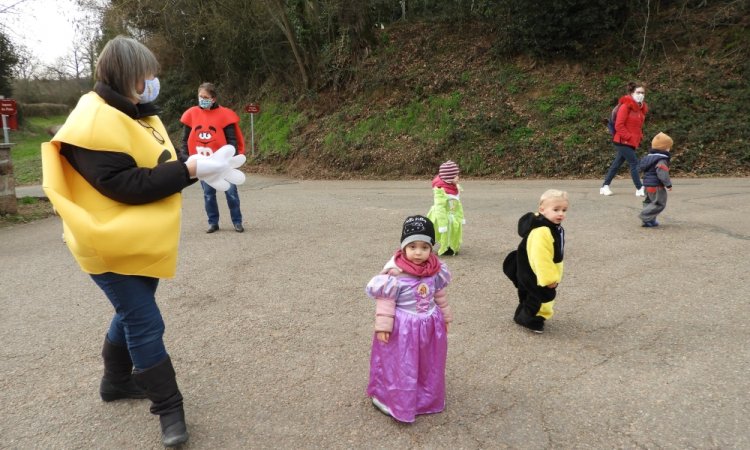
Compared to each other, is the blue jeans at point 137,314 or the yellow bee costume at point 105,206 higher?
the yellow bee costume at point 105,206

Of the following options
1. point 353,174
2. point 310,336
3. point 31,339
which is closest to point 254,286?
point 310,336

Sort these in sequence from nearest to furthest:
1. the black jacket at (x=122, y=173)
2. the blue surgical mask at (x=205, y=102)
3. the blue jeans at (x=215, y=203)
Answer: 1. the black jacket at (x=122, y=173)
2. the blue surgical mask at (x=205, y=102)
3. the blue jeans at (x=215, y=203)

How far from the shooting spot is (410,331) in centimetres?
292

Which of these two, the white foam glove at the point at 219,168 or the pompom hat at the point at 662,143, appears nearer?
the white foam glove at the point at 219,168

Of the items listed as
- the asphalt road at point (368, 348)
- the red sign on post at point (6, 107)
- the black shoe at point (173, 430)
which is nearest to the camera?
the black shoe at point (173, 430)

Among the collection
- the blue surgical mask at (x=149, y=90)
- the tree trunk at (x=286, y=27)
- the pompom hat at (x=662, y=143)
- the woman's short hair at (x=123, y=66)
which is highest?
the tree trunk at (x=286, y=27)

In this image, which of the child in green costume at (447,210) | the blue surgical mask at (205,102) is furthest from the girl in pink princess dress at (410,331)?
the blue surgical mask at (205,102)

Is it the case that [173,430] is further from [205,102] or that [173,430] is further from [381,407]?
[205,102]

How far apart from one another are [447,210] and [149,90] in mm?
3849

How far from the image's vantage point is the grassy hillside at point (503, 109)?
530 inches

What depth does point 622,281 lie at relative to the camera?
16.9ft

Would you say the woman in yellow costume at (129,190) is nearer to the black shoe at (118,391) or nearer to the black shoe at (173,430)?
the black shoe at (173,430)

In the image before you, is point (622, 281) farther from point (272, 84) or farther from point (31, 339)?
point (272, 84)

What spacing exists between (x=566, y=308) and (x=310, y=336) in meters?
2.22
